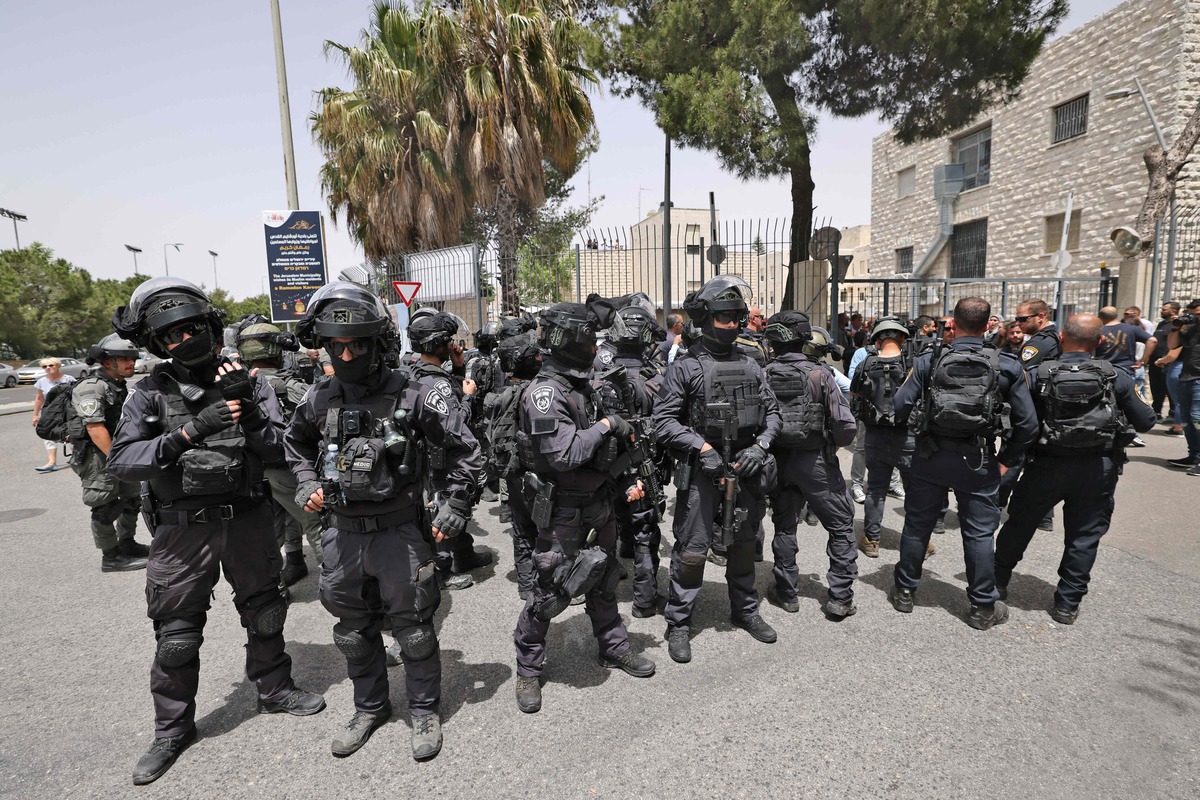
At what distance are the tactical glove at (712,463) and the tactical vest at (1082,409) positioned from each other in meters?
2.01

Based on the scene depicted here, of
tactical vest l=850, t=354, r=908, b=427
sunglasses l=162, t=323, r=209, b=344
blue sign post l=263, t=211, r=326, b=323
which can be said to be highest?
blue sign post l=263, t=211, r=326, b=323

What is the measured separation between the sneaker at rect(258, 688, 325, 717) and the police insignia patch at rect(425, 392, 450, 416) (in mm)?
1632

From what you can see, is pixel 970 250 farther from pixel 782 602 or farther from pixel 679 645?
pixel 679 645

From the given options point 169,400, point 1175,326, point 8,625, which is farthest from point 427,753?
point 1175,326

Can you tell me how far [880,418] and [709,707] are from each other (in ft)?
9.53

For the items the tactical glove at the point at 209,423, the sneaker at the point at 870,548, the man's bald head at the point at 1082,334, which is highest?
the man's bald head at the point at 1082,334

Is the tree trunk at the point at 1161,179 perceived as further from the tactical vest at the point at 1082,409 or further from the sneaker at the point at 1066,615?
the sneaker at the point at 1066,615

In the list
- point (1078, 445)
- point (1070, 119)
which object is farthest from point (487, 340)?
point (1070, 119)

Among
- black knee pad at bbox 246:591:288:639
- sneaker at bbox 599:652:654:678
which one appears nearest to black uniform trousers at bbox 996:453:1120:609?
sneaker at bbox 599:652:654:678

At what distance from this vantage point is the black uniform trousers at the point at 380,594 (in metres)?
2.72

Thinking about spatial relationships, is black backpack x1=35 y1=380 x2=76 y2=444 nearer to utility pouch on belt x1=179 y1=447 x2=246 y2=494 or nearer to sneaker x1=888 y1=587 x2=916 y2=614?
utility pouch on belt x1=179 y1=447 x2=246 y2=494

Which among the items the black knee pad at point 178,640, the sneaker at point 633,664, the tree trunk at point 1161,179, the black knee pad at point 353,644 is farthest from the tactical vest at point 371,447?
the tree trunk at point 1161,179

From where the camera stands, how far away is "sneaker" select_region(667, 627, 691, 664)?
3459mm

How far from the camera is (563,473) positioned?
307cm
